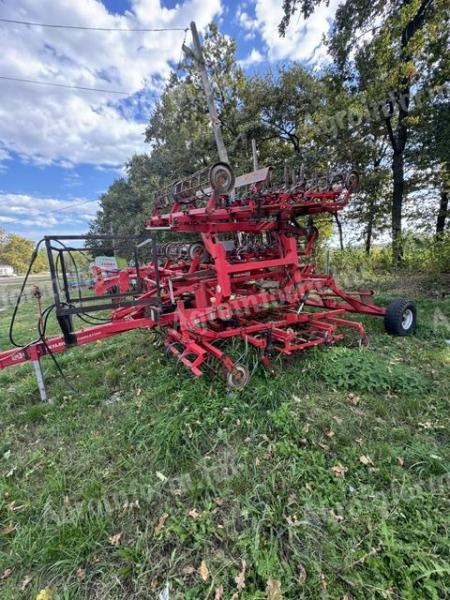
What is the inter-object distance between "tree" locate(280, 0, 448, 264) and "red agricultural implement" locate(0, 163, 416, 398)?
6.25m

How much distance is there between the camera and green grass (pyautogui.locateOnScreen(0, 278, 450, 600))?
1.67 m

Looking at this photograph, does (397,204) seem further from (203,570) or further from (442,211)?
(203,570)

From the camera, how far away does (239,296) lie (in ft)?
14.1

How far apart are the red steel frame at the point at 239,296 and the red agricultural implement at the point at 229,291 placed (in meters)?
0.01

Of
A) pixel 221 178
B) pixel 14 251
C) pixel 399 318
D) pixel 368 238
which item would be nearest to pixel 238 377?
pixel 221 178

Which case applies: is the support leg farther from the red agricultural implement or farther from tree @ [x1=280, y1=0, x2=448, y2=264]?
tree @ [x1=280, y1=0, x2=448, y2=264]

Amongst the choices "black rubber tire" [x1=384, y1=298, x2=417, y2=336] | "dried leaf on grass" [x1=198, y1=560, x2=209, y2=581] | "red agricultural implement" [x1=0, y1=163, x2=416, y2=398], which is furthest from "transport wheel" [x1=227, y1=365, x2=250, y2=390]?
"black rubber tire" [x1=384, y1=298, x2=417, y2=336]

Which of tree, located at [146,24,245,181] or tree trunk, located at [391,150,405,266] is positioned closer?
tree trunk, located at [391,150,405,266]

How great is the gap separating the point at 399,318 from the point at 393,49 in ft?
27.2

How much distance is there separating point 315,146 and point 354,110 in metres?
2.58

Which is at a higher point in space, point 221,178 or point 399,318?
point 221,178

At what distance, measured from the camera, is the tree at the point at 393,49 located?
7258 millimetres

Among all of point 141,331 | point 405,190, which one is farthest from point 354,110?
point 141,331

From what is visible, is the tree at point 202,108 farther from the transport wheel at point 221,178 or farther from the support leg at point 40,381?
the support leg at point 40,381
